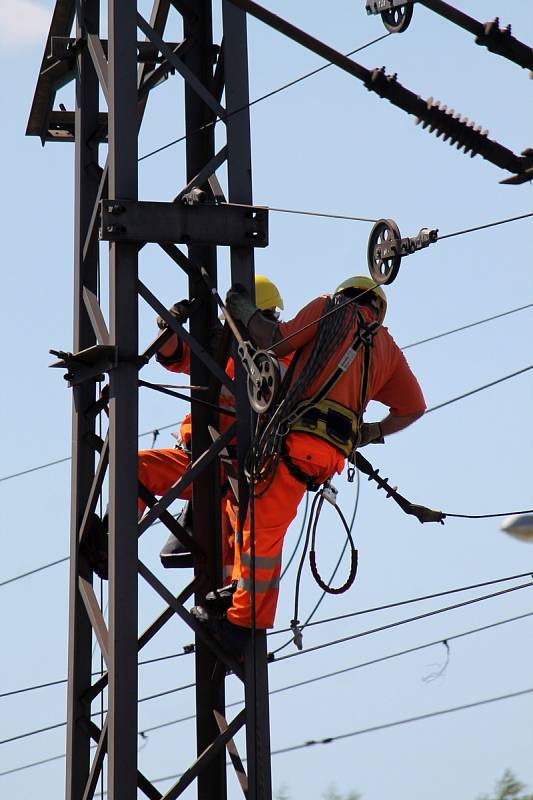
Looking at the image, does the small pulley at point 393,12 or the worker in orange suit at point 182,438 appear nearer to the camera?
the small pulley at point 393,12

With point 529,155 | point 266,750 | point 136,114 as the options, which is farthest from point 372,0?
point 266,750

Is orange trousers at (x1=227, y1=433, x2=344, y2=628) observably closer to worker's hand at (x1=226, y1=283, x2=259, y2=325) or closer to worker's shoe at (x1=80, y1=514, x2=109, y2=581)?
worker's hand at (x1=226, y1=283, x2=259, y2=325)

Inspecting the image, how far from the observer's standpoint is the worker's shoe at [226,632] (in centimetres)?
969

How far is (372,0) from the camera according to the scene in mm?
8445

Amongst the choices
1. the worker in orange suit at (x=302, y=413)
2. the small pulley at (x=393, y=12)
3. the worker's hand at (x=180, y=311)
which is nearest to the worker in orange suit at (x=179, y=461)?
the worker's hand at (x=180, y=311)

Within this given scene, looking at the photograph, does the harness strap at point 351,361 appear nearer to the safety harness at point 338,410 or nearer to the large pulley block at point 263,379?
the safety harness at point 338,410

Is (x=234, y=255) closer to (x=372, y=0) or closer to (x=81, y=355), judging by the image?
(x=81, y=355)

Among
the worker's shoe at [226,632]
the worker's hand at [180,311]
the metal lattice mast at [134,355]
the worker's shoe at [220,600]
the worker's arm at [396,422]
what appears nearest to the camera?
the metal lattice mast at [134,355]

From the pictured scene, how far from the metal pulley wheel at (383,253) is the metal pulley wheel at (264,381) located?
0.80 metres

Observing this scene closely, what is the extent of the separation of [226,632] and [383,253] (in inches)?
84.0

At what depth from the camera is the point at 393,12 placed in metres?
8.34

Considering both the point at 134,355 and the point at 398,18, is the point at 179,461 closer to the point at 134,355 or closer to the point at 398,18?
the point at 134,355

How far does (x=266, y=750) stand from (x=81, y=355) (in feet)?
7.17

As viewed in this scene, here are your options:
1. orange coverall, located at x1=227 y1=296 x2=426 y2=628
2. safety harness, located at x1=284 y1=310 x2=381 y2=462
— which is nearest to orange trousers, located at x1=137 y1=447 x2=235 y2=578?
orange coverall, located at x1=227 y1=296 x2=426 y2=628
